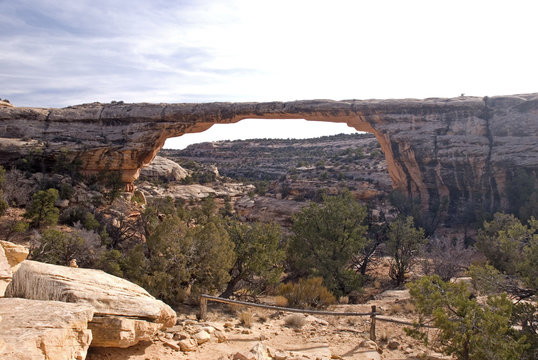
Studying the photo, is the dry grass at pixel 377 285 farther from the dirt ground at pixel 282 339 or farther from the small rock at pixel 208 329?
the small rock at pixel 208 329

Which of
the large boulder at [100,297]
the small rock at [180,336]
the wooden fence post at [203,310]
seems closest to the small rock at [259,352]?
the small rock at [180,336]

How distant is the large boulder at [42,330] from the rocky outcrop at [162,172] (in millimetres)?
25349

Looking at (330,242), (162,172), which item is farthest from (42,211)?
(162,172)

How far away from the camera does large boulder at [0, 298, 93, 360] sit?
3104 mm

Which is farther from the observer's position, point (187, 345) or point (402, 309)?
point (402, 309)

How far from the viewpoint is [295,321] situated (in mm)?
7258

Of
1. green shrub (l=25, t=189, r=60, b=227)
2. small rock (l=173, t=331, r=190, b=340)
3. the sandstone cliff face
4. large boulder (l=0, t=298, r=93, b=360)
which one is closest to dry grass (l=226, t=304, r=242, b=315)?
small rock (l=173, t=331, r=190, b=340)

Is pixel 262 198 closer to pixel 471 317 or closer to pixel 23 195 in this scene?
pixel 23 195

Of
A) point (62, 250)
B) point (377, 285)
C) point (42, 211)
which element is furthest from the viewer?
point (42, 211)

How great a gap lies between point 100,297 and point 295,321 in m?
4.00

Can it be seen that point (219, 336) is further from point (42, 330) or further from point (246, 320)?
point (42, 330)

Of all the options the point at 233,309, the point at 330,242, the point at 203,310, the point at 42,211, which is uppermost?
the point at 42,211

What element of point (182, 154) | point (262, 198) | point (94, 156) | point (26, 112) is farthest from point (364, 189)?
point (182, 154)

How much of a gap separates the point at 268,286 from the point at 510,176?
549 inches
